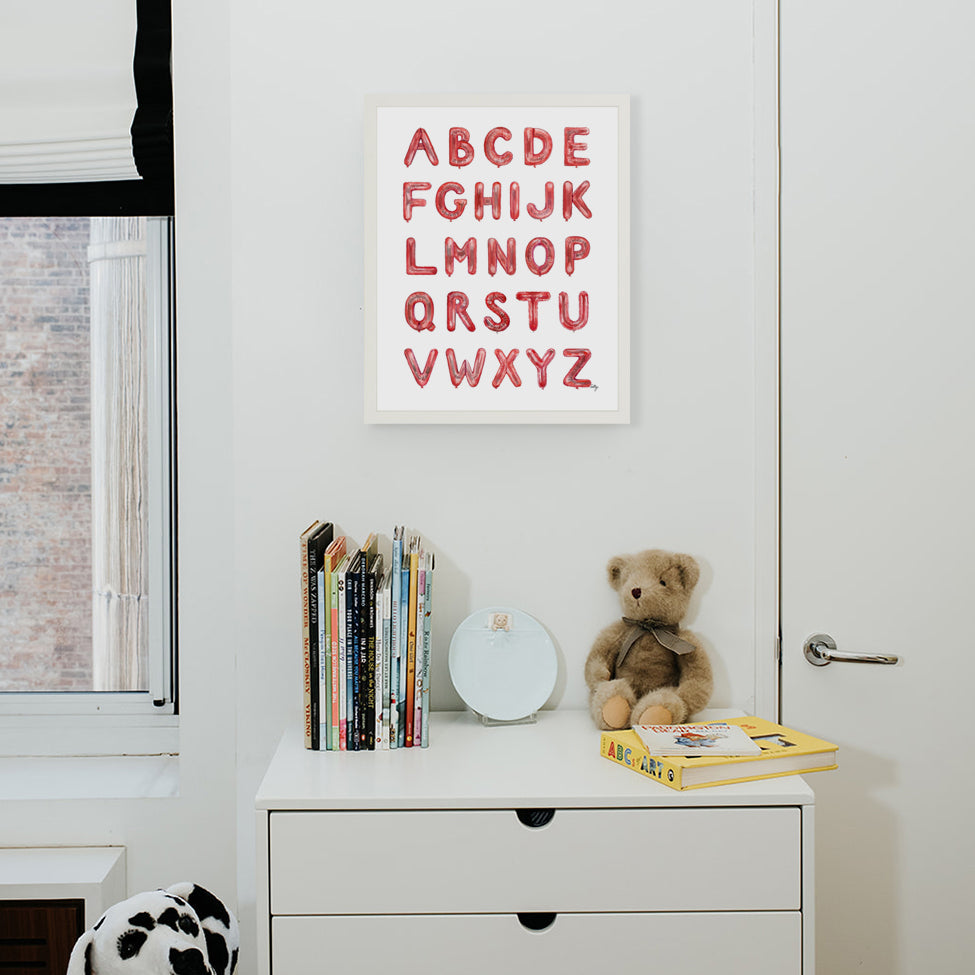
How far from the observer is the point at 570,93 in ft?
4.77

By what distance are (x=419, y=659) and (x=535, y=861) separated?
330mm

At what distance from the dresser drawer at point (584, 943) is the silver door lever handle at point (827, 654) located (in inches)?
17.7

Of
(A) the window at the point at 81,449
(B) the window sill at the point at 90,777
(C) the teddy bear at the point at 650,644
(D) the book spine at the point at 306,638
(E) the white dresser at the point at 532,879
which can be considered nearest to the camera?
(E) the white dresser at the point at 532,879

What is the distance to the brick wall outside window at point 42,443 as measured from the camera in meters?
1.67

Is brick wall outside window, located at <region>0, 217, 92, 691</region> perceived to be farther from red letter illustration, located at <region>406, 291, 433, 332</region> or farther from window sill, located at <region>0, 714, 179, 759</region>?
red letter illustration, located at <region>406, 291, 433, 332</region>

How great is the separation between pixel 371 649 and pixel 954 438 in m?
1.01

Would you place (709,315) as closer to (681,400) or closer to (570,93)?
(681,400)

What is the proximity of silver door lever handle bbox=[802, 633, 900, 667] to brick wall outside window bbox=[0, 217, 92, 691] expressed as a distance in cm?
134

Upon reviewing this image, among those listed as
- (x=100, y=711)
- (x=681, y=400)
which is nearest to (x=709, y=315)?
(x=681, y=400)

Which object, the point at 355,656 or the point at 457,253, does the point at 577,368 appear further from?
the point at 355,656

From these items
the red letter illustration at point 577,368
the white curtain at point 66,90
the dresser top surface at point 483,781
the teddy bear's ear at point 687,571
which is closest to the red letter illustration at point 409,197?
the red letter illustration at point 577,368

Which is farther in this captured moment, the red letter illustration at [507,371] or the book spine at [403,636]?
the red letter illustration at [507,371]

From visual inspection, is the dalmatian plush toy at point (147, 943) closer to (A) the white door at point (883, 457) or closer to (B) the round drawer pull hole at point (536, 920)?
(B) the round drawer pull hole at point (536, 920)

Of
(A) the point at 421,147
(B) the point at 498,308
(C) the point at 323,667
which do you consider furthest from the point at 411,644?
(A) the point at 421,147
